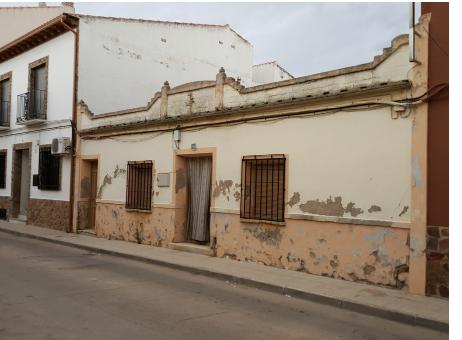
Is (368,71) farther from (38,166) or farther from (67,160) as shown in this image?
(38,166)

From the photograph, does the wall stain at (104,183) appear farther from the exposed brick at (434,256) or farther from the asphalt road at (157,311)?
the exposed brick at (434,256)

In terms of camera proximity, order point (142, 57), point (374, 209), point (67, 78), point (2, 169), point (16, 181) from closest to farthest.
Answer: point (374, 209)
point (67, 78)
point (142, 57)
point (16, 181)
point (2, 169)

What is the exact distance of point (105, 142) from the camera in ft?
45.2

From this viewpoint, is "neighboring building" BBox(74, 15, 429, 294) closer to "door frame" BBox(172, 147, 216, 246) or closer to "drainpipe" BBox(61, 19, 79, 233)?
"door frame" BBox(172, 147, 216, 246)

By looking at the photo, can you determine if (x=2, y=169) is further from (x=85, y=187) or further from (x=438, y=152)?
(x=438, y=152)

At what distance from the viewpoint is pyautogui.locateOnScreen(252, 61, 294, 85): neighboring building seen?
71.4 feet

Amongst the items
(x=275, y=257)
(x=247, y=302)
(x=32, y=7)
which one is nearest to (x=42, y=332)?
(x=247, y=302)

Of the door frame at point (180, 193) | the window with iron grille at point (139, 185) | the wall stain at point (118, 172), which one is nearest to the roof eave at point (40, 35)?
the wall stain at point (118, 172)

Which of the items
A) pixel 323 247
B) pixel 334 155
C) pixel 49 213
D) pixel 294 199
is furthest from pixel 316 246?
pixel 49 213

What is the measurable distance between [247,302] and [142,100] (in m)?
11.6

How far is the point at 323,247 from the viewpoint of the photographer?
8125mm

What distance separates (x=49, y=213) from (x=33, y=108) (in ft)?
13.6

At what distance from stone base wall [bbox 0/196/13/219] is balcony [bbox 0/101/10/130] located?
2964 mm

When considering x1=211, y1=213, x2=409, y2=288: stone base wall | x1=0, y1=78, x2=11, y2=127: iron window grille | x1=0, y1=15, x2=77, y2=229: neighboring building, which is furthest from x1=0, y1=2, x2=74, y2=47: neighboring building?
x1=211, y1=213, x2=409, y2=288: stone base wall
